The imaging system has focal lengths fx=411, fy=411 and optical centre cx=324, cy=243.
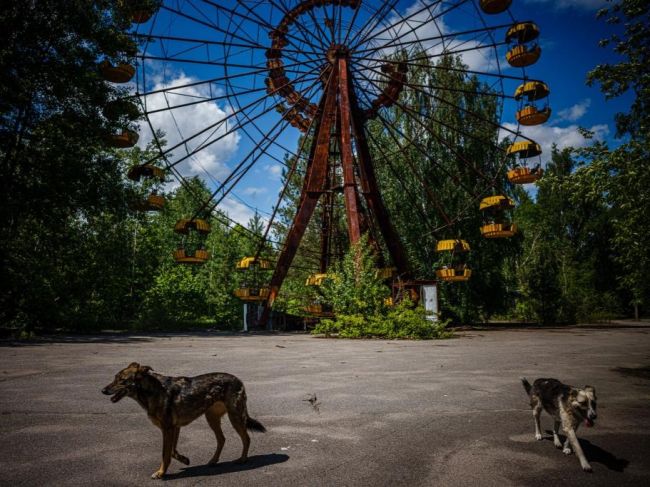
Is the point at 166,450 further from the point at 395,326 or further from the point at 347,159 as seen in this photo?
the point at 347,159

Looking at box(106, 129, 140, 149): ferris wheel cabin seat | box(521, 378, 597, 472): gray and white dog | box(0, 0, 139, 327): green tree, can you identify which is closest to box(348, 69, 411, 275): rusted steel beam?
box(106, 129, 140, 149): ferris wheel cabin seat

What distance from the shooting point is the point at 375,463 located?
3291 millimetres

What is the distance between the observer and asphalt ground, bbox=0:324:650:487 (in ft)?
10.1

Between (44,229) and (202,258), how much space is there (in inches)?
353

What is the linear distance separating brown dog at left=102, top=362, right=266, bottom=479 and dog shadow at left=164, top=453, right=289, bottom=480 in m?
0.05

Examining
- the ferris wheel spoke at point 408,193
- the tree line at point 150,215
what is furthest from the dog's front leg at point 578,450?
the ferris wheel spoke at point 408,193

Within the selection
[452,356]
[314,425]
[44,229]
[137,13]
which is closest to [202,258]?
[44,229]

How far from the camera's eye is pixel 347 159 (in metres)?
19.0

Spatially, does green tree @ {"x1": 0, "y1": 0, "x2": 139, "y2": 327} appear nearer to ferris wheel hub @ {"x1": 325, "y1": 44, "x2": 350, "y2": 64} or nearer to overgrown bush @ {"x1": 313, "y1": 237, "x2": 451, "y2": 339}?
ferris wheel hub @ {"x1": 325, "y1": 44, "x2": 350, "y2": 64}

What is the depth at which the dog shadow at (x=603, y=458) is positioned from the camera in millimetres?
3266

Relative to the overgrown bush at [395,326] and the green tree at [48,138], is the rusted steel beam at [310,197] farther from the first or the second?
the green tree at [48,138]

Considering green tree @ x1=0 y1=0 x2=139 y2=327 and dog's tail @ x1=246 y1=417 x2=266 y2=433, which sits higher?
green tree @ x1=0 y1=0 x2=139 y2=327

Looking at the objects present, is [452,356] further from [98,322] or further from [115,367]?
[98,322]

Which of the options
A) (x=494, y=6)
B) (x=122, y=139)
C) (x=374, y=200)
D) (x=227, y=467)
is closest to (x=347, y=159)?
(x=374, y=200)
